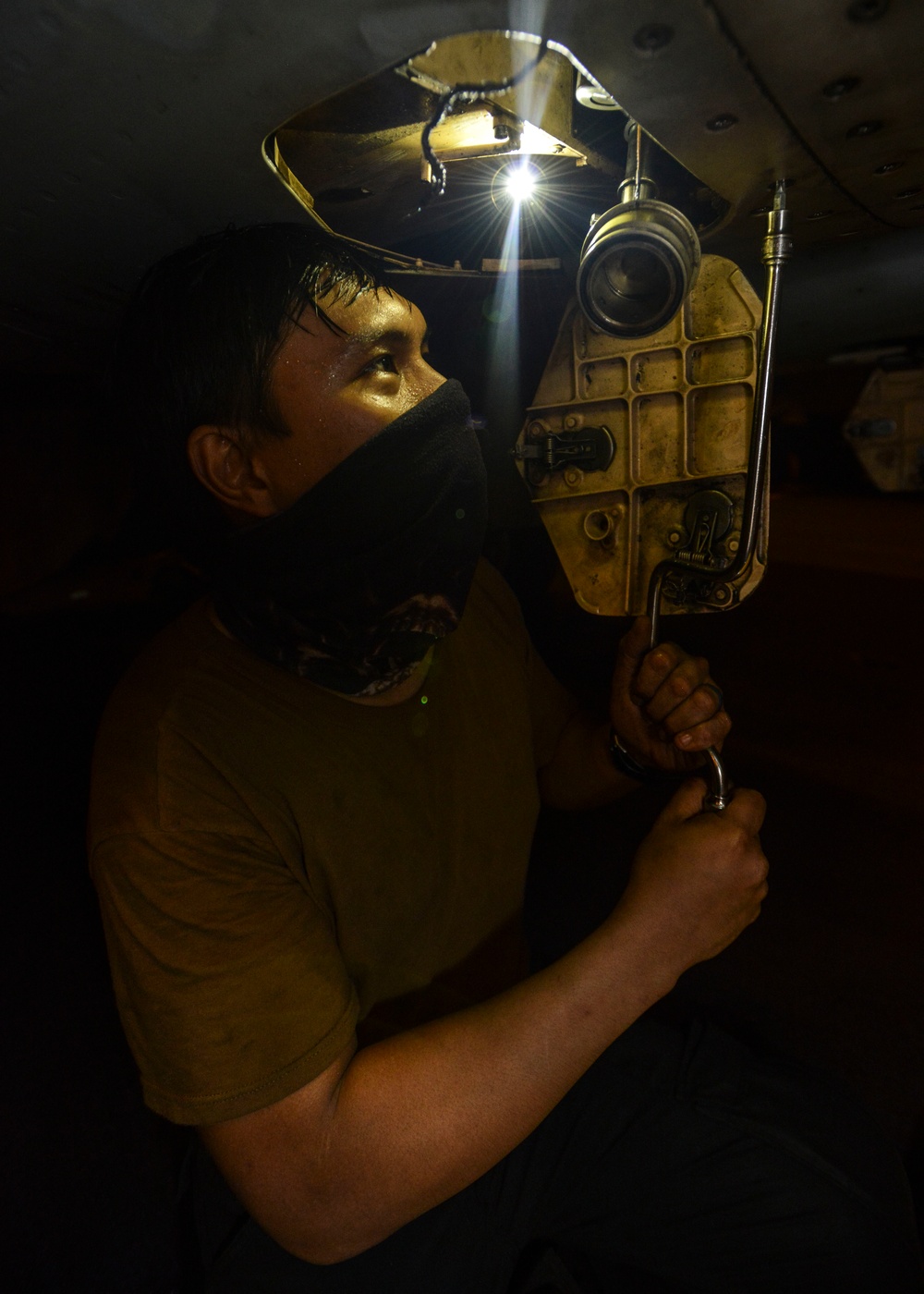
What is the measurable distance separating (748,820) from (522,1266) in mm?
824

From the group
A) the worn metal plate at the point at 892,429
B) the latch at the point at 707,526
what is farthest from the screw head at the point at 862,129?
the worn metal plate at the point at 892,429

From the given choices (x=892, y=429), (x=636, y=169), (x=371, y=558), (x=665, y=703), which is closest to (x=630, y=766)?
(x=665, y=703)

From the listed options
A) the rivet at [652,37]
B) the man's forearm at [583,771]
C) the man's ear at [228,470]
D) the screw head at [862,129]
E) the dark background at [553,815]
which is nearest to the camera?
the rivet at [652,37]

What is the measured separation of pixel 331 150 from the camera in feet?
3.07

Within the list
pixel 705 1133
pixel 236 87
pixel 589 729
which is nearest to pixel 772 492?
pixel 589 729

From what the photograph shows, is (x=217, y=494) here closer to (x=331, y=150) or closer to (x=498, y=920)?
(x=331, y=150)

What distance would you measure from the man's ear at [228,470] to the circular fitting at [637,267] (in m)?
0.48

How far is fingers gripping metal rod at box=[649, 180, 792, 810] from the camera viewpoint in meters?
0.92

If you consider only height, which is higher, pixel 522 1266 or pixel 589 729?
pixel 589 729

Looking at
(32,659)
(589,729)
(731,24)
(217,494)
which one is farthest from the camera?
(32,659)

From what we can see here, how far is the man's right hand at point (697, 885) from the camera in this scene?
2.86ft

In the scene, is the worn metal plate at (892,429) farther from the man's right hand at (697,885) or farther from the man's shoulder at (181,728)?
the man's shoulder at (181,728)

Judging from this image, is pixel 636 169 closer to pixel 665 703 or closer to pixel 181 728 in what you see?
pixel 665 703

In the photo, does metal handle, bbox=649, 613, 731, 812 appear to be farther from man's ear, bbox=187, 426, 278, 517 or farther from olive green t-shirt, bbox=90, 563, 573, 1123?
man's ear, bbox=187, 426, 278, 517
